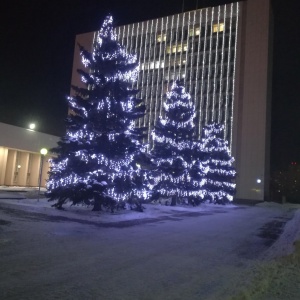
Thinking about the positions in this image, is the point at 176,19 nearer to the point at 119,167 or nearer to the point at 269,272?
the point at 119,167

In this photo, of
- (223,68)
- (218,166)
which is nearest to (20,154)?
(218,166)

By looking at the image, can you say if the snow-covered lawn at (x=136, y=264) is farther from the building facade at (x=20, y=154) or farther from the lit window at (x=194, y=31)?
the lit window at (x=194, y=31)

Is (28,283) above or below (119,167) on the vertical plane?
below

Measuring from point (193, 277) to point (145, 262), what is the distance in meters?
1.56

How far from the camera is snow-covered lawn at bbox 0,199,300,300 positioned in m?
6.32

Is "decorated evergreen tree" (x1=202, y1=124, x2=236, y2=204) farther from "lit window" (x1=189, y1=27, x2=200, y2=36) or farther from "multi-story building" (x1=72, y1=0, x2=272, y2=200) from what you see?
"lit window" (x1=189, y1=27, x2=200, y2=36)

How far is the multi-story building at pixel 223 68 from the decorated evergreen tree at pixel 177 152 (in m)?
26.4

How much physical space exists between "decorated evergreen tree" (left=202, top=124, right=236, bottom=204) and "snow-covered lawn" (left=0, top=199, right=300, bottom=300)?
2842 centimetres

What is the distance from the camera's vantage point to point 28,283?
6.46 meters

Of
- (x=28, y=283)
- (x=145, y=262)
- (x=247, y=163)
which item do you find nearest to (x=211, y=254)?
(x=145, y=262)

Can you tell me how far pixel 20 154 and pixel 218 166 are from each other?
2162cm

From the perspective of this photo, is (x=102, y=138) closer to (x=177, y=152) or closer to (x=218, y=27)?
(x=177, y=152)

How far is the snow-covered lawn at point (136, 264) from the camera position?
632cm

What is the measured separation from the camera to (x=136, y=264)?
8.48 meters
